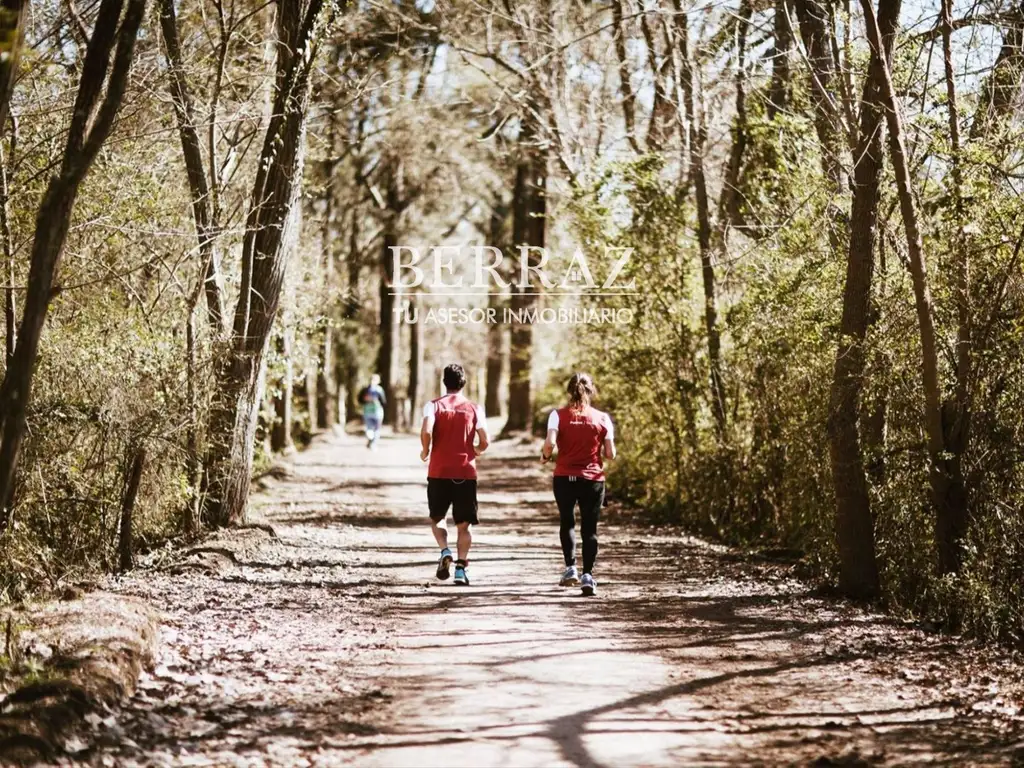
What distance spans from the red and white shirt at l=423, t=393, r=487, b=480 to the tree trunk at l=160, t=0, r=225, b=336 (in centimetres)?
308

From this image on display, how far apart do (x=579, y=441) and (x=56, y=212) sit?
18.7 ft

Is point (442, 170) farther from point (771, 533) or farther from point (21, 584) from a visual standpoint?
point (21, 584)

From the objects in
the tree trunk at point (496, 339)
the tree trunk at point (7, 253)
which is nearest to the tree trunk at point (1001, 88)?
the tree trunk at point (7, 253)

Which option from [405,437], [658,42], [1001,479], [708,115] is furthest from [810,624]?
[405,437]

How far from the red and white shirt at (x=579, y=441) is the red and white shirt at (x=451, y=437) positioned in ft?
2.63

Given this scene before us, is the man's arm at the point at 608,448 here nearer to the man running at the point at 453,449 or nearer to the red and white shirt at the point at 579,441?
the red and white shirt at the point at 579,441

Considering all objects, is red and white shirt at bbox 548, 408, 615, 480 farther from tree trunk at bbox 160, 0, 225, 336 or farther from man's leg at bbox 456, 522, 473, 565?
tree trunk at bbox 160, 0, 225, 336

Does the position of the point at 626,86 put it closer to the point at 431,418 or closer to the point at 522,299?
the point at 431,418

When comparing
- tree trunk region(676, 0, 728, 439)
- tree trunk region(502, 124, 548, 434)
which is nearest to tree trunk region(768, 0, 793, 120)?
tree trunk region(676, 0, 728, 439)

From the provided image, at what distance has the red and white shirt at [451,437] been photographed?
441 inches

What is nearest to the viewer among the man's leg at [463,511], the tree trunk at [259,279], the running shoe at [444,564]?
the man's leg at [463,511]

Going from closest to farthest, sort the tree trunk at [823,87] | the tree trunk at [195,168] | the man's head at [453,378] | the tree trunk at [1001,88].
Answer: the tree trunk at [1001,88] → the man's head at [453,378] → the tree trunk at [823,87] → the tree trunk at [195,168]

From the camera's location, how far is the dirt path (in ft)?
19.9

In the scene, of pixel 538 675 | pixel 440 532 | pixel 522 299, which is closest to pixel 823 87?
pixel 440 532
